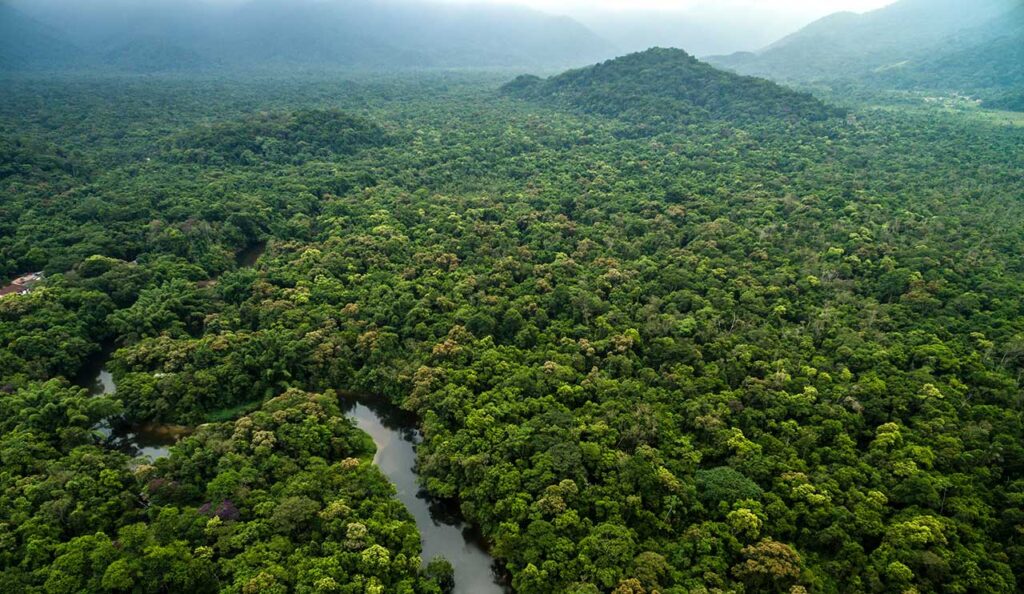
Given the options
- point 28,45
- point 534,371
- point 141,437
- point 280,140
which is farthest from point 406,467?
point 28,45

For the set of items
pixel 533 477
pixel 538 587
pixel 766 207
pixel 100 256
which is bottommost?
pixel 538 587

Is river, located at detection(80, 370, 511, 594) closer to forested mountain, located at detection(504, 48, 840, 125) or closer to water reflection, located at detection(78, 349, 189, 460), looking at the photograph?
water reflection, located at detection(78, 349, 189, 460)

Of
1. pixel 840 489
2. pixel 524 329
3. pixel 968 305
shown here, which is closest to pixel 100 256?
pixel 524 329

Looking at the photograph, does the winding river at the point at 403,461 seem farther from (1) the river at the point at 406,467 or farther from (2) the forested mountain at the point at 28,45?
(2) the forested mountain at the point at 28,45

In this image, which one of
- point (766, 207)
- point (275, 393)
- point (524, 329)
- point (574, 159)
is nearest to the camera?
point (275, 393)

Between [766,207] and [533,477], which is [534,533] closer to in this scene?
[533,477]
